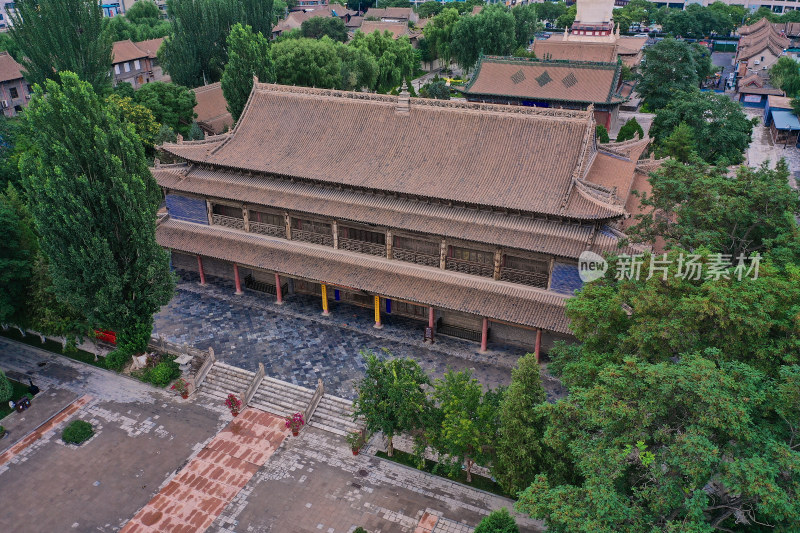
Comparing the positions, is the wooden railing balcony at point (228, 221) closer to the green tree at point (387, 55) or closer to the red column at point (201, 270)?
the red column at point (201, 270)

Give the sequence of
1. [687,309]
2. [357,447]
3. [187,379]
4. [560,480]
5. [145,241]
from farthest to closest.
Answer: [187,379] < [145,241] < [357,447] < [560,480] < [687,309]

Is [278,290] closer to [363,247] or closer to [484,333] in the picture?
[363,247]

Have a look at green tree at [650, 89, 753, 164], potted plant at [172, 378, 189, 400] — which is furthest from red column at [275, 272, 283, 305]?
green tree at [650, 89, 753, 164]

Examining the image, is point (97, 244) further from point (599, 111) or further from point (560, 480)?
point (599, 111)

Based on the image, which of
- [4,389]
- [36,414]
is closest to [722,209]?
[36,414]

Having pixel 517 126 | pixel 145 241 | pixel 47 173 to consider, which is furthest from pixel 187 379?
pixel 517 126

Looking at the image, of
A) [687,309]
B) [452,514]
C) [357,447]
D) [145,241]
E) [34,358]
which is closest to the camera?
[687,309]

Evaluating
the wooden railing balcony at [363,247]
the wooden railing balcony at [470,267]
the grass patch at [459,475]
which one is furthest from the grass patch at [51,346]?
the wooden railing balcony at [470,267]
